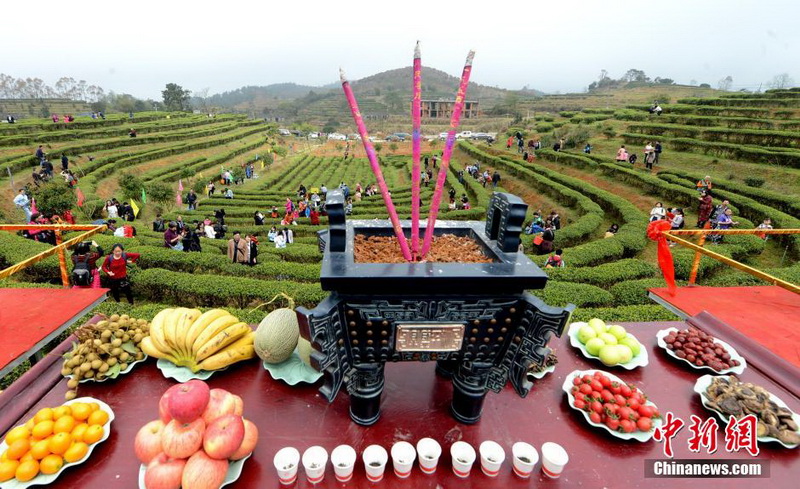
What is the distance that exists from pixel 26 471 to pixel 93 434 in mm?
415

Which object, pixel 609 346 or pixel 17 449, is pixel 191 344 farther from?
pixel 609 346

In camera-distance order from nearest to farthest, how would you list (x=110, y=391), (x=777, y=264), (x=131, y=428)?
(x=131, y=428) → (x=110, y=391) → (x=777, y=264)

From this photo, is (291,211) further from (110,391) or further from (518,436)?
(518,436)

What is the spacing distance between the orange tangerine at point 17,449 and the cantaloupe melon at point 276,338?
5.77ft

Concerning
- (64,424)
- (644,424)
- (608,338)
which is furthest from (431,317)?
(64,424)

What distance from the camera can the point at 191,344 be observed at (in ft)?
12.6

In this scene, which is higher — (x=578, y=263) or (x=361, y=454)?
(x=361, y=454)

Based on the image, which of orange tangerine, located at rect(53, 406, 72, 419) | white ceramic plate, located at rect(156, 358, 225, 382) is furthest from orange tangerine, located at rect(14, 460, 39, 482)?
white ceramic plate, located at rect(156, 358, 225, 382)

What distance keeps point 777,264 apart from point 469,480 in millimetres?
13609

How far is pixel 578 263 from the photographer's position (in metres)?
10.4

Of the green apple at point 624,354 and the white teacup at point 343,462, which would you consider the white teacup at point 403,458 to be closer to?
the white teacup at point 343,462

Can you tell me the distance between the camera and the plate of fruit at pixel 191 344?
3.85m

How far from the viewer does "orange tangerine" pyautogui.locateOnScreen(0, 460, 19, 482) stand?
2740 millimetres

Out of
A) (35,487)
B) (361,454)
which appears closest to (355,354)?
(361,454)
